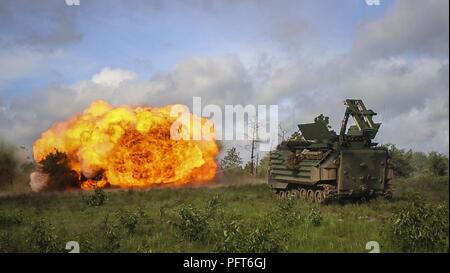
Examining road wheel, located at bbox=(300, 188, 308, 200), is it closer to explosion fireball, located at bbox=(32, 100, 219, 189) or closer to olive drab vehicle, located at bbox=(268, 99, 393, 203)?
olive drab vehicle, located at bbox=(268, 99, 393, 203)

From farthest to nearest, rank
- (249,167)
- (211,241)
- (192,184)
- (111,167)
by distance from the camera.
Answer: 1. (249,167)
2. (192,184)
3. (111,167)
4. (211,241)

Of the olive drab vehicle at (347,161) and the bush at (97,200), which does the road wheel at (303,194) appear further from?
the bush at (97,200)

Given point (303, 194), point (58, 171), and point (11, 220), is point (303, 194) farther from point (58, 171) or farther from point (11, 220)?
point (58, 171)

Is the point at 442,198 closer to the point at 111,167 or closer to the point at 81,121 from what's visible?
the point at 111,167

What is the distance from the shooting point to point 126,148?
95.6ft

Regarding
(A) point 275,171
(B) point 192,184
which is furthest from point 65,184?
(A) point 275,171

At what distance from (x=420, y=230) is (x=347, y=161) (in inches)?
387

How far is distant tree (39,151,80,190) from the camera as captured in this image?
1150 inches

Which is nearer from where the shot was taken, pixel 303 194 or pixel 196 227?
pixel 196 227

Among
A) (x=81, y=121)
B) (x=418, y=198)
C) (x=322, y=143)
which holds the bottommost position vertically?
(x=418, y=198)

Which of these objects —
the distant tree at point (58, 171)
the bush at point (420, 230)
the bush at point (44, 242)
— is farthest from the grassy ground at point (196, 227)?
the distant tree at point (58, 171)

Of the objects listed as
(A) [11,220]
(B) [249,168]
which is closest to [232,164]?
(B) [249,168]
